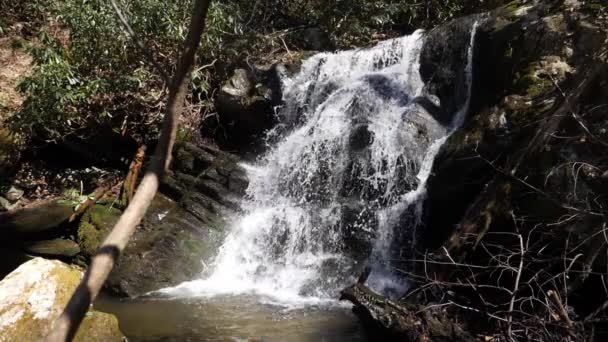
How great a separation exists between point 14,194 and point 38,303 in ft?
25.9

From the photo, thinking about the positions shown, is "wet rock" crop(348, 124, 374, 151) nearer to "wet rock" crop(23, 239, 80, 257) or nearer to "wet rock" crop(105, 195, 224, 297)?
"wet rock" crop(105, 195, 224, 297)

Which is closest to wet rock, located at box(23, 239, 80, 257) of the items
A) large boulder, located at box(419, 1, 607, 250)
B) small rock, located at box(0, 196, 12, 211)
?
small rock, located at box(0, 196, 12, 211)

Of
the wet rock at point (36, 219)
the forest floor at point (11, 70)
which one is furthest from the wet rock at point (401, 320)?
the forest floor at point (11, 70)

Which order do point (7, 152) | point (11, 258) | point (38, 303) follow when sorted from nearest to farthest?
point (38, 303), point (11, 258), point (7, 152)

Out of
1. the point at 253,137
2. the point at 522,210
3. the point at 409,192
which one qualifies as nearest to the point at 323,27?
the point at 253,137

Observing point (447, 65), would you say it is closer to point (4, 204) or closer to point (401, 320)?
point (401, 320)

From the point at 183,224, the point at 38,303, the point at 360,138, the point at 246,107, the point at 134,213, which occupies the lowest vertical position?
the point at 183,224

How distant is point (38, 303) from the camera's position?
4609mm

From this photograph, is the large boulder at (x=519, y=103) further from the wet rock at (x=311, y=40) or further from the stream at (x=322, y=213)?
the wet rock at (x=311, y=40)

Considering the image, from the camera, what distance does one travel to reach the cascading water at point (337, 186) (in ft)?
26.8

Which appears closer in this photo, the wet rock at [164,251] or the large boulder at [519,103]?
the large boulder at [519,103]

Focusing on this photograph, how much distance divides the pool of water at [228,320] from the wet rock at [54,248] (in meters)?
1.82

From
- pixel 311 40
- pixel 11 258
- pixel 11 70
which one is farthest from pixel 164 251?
pixel 11 70

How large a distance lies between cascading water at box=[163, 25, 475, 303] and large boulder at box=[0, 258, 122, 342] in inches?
112
